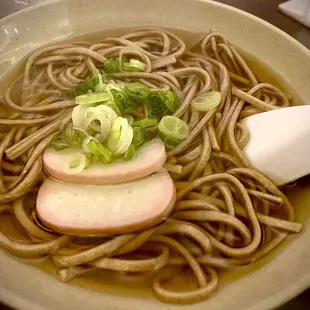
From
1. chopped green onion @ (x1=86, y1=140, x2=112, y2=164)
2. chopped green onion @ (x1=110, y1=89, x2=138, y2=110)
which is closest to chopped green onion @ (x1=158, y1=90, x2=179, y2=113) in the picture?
chopped green onion @ (x1=110, y1=89, x2=138, y2=110)

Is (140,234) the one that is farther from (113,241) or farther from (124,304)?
(124,304)

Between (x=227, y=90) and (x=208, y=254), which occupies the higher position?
(x=227, y=90)

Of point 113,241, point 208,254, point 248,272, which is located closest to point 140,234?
point 113,241

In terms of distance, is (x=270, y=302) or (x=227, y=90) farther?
(x=227, y=90)

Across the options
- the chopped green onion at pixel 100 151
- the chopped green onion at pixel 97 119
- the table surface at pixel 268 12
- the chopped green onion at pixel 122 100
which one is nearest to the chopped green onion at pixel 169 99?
the chopped green onion at pixel 122 100

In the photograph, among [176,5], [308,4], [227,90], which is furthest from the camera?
[308,4]
